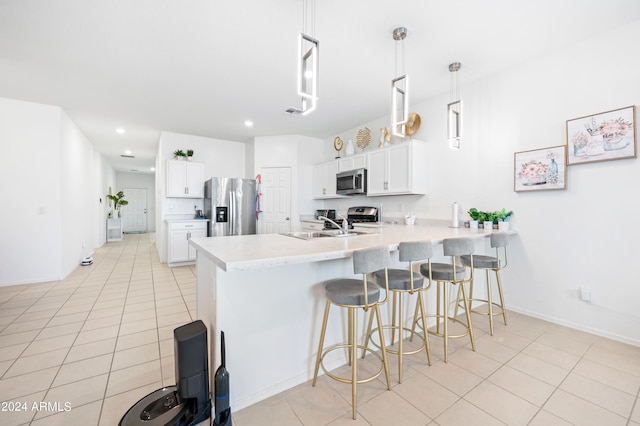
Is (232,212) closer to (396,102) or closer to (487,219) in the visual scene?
(396,102)

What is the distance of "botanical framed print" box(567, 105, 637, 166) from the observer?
229 centimetres

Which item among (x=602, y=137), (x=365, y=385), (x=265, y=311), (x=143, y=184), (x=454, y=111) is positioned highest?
(x=143, y=184)

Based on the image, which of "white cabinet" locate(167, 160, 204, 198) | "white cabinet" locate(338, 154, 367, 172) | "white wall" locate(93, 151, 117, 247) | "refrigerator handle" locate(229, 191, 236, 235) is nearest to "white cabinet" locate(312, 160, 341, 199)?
"white cabinet" locate(338, 154, 367, 172)

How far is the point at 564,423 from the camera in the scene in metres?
1.46

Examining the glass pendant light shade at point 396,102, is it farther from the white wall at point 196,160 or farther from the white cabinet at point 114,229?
the white cabinet at point 114,229

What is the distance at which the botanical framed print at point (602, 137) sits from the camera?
2293mm

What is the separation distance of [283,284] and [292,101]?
3091 mm

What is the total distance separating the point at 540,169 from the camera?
2797 mm

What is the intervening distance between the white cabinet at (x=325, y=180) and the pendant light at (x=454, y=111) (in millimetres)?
2326

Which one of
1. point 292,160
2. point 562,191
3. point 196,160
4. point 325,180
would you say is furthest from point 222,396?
point 196,160

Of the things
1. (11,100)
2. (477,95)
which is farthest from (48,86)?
(477,95)

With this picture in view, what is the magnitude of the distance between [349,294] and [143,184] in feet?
42.9

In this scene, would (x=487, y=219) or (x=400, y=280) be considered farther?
(x=487, y=219)

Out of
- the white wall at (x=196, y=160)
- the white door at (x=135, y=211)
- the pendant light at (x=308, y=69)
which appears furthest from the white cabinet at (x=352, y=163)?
the white door at (x=135, y=211)
